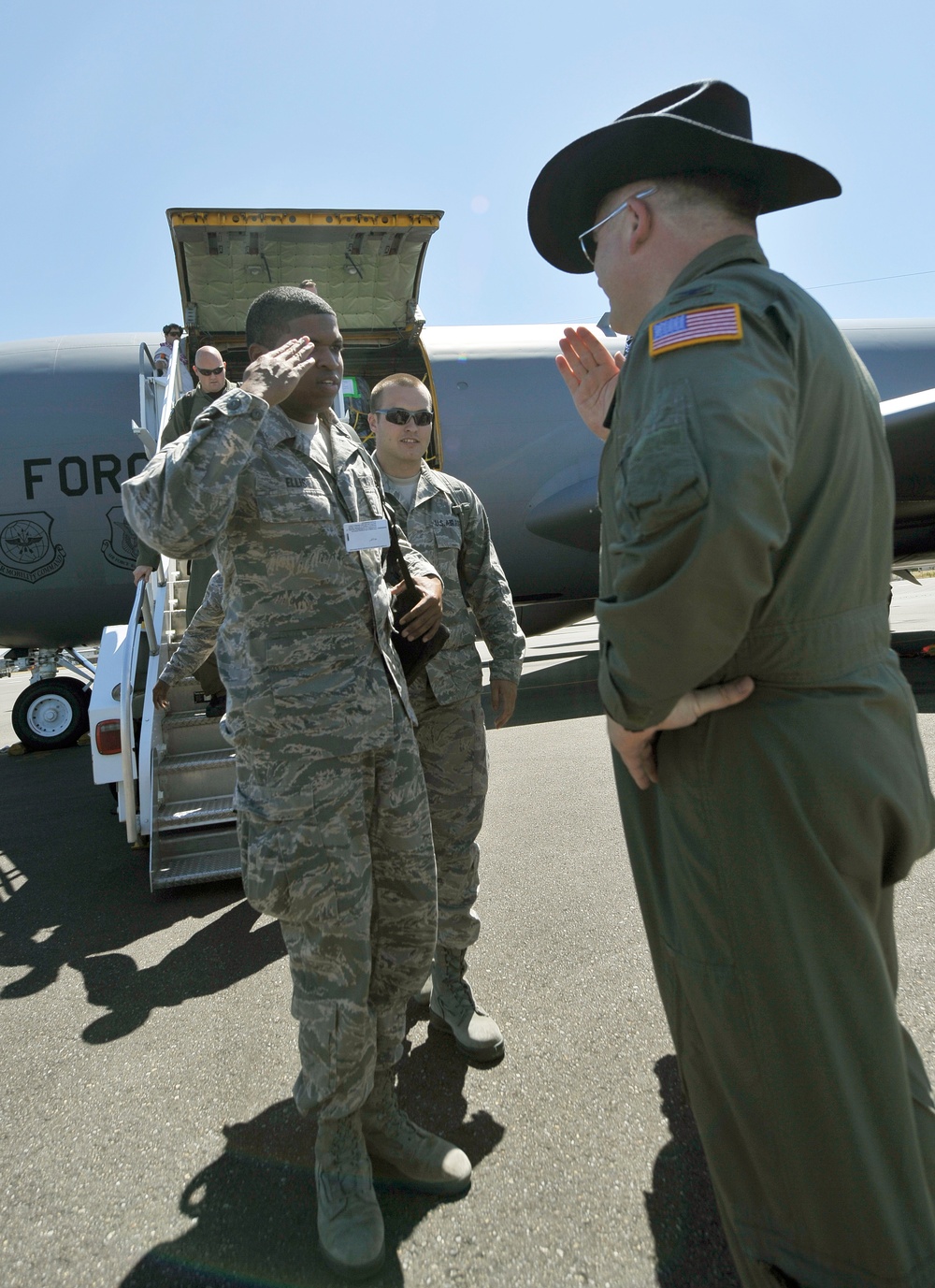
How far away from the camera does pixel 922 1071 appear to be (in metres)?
1.31

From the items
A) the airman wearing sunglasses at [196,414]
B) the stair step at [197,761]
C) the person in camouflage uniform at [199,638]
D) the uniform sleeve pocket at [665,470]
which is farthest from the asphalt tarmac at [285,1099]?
the uniform sleeve pocket at [665,470]

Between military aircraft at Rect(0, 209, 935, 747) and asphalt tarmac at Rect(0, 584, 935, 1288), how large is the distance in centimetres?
427

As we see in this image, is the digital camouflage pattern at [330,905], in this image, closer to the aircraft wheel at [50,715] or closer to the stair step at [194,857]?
the stair step at [194,857]

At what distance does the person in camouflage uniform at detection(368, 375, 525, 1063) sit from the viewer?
8.45 feet

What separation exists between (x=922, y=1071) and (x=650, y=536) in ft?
3.24

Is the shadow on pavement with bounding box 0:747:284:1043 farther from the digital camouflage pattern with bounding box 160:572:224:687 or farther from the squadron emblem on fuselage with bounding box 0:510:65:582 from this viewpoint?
the squadron emblem on fuselage with bounding box 0:510:65:582

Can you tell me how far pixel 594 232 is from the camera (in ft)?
4.88

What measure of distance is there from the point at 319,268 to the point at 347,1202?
663 cm

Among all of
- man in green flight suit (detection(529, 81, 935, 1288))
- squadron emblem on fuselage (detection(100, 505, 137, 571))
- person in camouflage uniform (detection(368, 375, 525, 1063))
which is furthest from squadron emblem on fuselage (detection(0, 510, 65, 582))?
man in green flight suit (detection(529, 81, 935, 1288))

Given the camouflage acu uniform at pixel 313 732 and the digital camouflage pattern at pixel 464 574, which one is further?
the digital camouflage pattern at pixel 464 574

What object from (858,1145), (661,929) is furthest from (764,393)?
(858,1145)

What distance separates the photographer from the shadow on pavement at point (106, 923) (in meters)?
3.02

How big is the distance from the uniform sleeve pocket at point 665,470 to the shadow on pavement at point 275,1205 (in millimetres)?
1610

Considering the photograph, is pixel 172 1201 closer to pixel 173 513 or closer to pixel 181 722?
pixel 173 513
